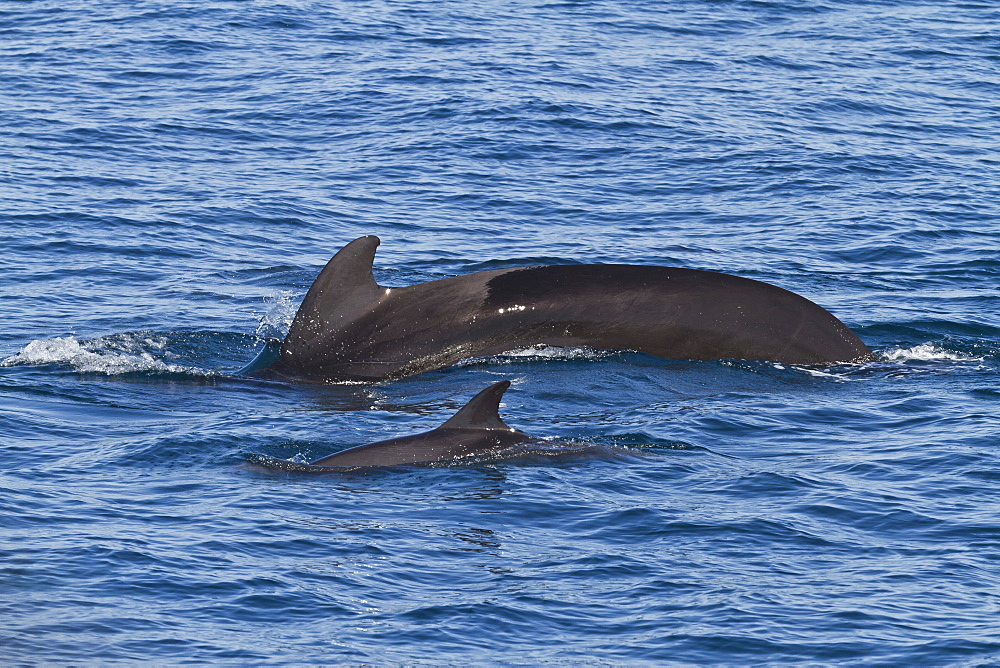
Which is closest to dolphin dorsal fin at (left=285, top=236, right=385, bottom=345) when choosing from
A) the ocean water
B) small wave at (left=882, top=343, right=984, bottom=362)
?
the ocean water

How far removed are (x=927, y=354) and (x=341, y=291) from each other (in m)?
6.05

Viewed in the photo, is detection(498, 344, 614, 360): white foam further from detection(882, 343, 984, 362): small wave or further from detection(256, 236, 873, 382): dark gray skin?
detection(882, 343, 984, 362): small wave

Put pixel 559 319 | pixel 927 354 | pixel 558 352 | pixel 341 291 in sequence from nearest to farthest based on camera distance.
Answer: pixel 341 291, pixel 559 319, pixel 558 352, pixel 927 354

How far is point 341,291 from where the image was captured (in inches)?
508

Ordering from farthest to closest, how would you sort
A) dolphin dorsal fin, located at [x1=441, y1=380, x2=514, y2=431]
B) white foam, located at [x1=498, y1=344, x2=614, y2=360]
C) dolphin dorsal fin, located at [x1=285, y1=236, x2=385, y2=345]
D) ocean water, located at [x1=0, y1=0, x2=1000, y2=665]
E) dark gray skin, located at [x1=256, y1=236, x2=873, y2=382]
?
white foam, located at [x1=498, y1=344, x2=614, y2=360], dark gray skin, located at [x1=256, y1=236, x2=873, y2=382], dolphin dorsal fin, located at [x1=285, y1=236, x2=385, y2=345], dolphin dorsal fin, located at [x1=441, y1=380, x2=514, y2=431], ocean water, located at [x1=0, y1=0, x2=1000, y2=665]

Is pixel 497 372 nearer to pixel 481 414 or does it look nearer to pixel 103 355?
pixel 481 414

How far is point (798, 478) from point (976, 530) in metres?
1.50

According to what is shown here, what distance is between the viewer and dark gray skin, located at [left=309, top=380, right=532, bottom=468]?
11.6m

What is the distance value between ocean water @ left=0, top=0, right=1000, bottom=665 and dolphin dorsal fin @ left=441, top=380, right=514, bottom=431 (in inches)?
12.7

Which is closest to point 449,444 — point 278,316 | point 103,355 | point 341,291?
point 341,291

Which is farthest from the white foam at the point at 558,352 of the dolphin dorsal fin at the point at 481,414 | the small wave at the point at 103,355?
the small wave at the point at 103,355

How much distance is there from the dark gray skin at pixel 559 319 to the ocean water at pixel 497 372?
23 centimetres

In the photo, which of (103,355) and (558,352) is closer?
(558,352)

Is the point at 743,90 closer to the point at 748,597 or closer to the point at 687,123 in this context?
the point at 687,123
